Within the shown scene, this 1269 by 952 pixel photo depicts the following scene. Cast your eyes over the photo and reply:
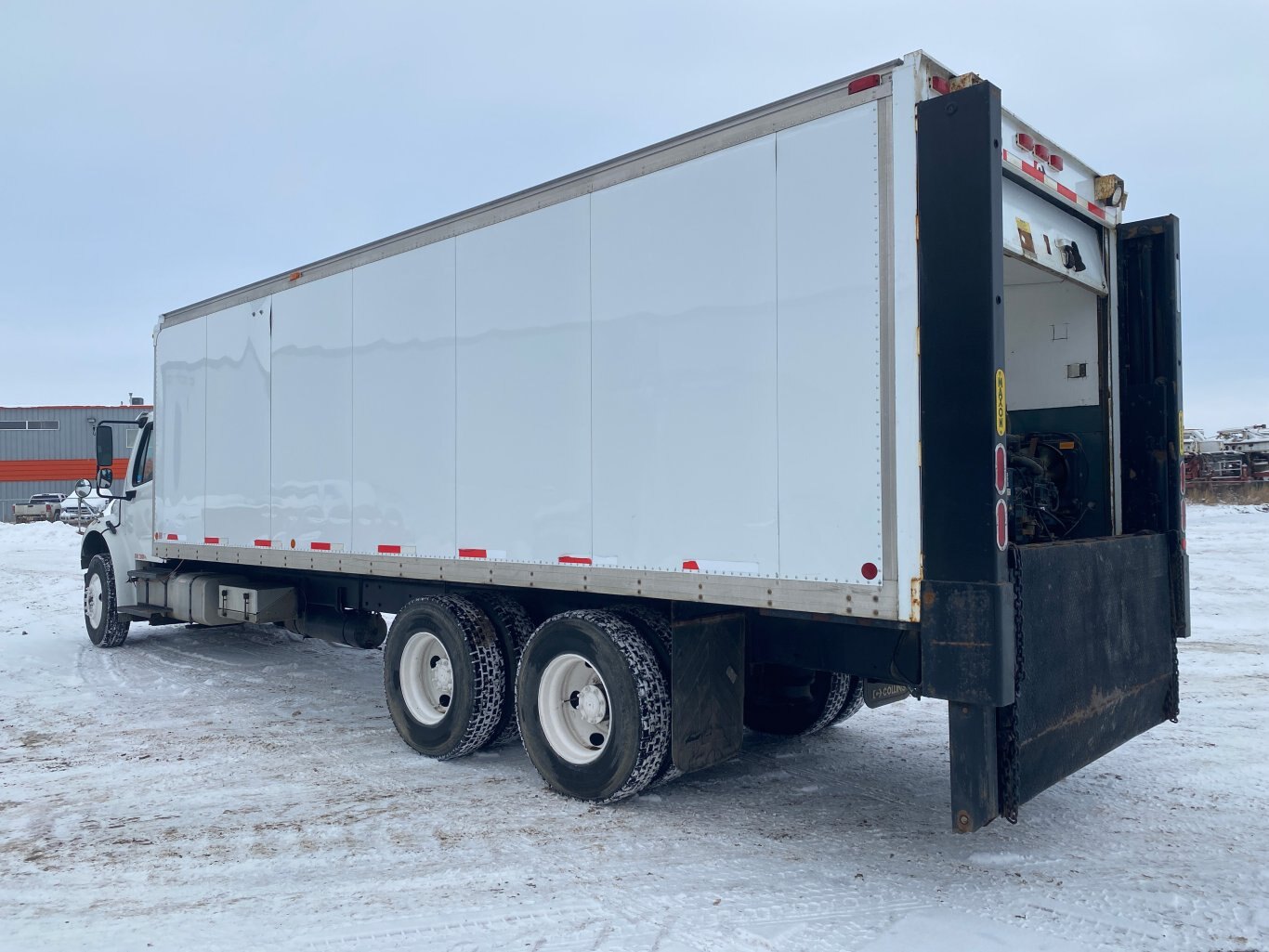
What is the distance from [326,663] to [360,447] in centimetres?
394

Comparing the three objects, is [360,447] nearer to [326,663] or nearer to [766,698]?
[766,698]

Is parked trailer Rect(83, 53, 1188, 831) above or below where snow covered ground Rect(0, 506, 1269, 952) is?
above

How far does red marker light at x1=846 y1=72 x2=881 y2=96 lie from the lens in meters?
4.14

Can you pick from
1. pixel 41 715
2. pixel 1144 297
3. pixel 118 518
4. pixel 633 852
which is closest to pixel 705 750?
pixel 633 852

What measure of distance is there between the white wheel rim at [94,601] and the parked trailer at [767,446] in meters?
4.75

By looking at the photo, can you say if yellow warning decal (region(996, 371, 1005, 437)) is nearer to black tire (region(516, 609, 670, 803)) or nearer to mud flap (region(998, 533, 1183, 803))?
mud flap (region(998, 533, 1183, 803))

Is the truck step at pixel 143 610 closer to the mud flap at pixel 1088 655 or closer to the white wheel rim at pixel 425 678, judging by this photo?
the white wheel rim at pixel 425 678

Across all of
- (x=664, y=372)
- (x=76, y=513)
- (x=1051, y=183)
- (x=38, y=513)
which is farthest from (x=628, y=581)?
(x=38, y=513)

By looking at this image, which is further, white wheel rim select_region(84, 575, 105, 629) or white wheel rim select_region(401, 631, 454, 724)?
white wheel rim select_region(84, 575, 105, 629)

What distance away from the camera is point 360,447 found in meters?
7.01

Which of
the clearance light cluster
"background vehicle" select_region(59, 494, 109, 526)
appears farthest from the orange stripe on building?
the clearance light cluster

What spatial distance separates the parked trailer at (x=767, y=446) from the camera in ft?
13.0

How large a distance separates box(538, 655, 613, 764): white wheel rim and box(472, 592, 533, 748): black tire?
21.6 inches

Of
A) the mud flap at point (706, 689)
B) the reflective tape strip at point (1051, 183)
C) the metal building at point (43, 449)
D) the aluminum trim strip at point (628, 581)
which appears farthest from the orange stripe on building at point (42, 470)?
the reflective tape strip at point (1051, 183)
